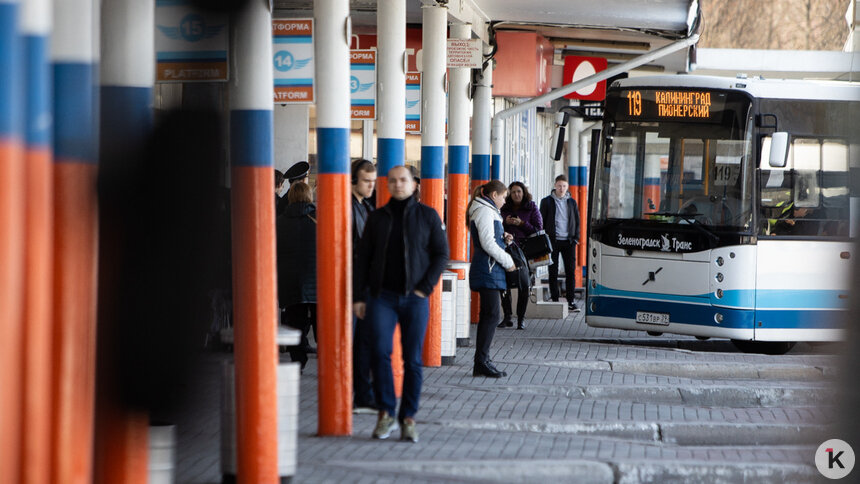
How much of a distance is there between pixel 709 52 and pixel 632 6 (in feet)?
79.8

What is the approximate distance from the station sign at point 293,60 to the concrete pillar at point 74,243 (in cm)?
425

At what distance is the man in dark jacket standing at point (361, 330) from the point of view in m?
10.1

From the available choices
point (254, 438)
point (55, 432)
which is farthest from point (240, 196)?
point (55, 432)

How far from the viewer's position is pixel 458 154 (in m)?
16.4

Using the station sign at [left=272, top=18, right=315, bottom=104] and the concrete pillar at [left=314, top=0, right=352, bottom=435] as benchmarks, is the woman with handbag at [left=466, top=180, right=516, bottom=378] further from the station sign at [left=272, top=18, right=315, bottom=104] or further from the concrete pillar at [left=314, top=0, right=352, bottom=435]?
the concrete pillar at [left=314, top=0, right=352, bottom=435]

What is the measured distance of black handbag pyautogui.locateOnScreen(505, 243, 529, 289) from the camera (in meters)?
14.3

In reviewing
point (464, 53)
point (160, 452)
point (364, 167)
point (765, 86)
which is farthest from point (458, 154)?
point (160, 452)

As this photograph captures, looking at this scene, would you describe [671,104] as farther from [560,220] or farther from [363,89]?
[560,220]

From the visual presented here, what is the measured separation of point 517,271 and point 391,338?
6198 mm

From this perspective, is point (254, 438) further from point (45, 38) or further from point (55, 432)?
point (45, 38)

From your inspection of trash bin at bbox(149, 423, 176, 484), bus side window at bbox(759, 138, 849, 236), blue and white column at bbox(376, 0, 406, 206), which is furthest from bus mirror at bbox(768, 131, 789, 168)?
trash bin at bbox(149, 423, 176, 484)

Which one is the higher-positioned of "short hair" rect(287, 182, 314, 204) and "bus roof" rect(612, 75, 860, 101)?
"bus roof" rect(612, 75, 860, 101)

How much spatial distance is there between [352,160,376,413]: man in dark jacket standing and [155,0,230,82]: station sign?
3398 mm

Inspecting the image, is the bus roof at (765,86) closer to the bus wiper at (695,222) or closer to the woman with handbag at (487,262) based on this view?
the bus wiper at (695,222)
